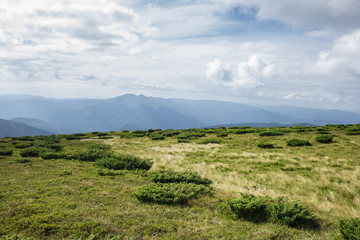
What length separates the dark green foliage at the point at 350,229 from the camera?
16.6 feet

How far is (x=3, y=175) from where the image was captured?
1077 centimetres

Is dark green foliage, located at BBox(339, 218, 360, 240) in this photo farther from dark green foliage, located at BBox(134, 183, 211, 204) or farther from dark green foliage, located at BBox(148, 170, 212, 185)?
dark green foliage, located at BBox(148, 170, 212, 185)

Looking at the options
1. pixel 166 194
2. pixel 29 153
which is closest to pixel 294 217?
pixel 166 194

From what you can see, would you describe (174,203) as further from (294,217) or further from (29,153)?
(29,153)

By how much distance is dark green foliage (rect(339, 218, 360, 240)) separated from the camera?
5070mm

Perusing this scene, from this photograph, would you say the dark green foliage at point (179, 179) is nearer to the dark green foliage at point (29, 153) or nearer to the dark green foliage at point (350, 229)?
the dark green foliage at point (350, 229)

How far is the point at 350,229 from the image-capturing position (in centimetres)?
534

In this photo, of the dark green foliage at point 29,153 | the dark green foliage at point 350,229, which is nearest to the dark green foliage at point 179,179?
the dark green foliage at point 350,229

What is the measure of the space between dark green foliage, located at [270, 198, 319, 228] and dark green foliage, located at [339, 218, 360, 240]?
0.97 meters

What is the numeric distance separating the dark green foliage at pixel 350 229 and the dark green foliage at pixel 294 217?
97 centimetres

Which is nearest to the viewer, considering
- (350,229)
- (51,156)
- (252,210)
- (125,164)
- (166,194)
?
(350,229)

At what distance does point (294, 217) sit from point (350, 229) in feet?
4.61

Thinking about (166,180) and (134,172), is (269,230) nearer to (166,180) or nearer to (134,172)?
(166,180)

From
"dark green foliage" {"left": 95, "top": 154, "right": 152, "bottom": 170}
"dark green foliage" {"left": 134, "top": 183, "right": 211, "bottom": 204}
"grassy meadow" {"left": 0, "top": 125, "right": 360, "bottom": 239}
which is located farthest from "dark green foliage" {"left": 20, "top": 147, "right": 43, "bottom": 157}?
"dark green foliage" {"left": 134, "top": 183, "right": 211, "bottom": 204}
